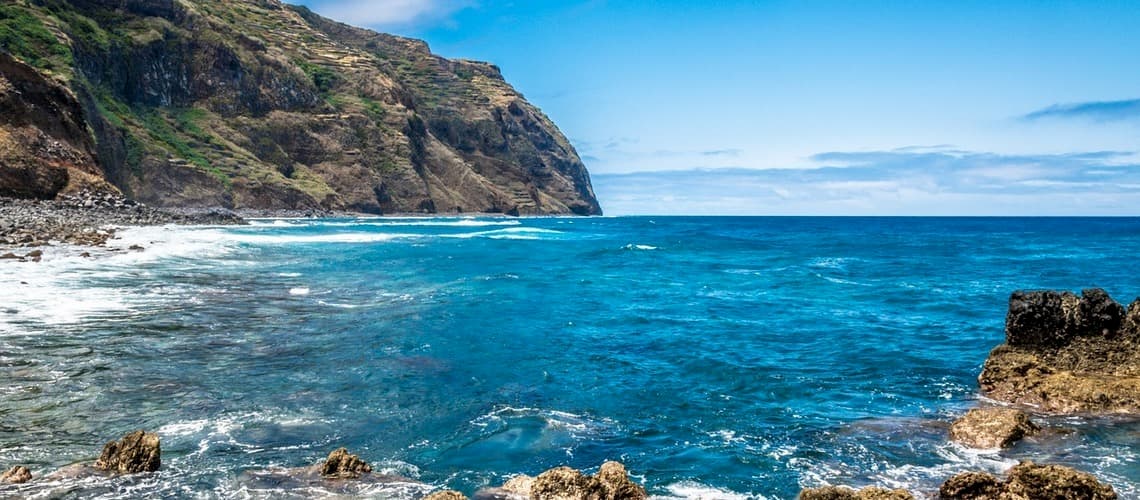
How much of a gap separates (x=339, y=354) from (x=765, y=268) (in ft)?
114

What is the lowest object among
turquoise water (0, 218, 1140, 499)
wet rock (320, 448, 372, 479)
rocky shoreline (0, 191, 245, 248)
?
turquoise water (0, 218, 1140, 499)

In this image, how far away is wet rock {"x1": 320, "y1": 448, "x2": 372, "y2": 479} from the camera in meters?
8.91

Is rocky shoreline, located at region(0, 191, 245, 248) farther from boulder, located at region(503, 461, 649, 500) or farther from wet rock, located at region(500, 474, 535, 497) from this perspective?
boulder, located at region(503, 461, 649, 500)

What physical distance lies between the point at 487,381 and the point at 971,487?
9.17m

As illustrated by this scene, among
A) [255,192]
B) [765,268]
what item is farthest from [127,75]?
[765,268]

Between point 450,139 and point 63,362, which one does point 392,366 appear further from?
point 450,139

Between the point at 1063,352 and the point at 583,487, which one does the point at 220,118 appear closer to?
the point at 1063,352

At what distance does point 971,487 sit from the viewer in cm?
841

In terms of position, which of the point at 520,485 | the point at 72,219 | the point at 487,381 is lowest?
the point at 487,381

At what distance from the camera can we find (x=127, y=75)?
347 feet

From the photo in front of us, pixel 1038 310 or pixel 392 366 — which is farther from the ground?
pixel 1038 310

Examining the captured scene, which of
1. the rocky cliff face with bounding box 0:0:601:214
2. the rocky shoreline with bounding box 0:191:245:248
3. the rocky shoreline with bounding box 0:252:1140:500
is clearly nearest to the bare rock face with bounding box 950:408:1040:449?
the rocky shoreline with bounding box 0:252:1140:500

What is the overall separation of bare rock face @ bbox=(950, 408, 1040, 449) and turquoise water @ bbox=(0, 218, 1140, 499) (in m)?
0.25

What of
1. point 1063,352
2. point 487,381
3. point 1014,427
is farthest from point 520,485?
point 1063,352
